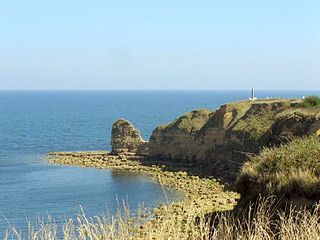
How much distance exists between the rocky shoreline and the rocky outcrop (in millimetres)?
1209

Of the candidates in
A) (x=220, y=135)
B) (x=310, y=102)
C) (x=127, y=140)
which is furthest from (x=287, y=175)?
(x=127, y=140)

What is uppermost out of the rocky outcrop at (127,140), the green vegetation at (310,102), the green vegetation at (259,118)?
the green vegetation at (310,102)

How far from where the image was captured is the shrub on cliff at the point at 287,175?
69.2ft

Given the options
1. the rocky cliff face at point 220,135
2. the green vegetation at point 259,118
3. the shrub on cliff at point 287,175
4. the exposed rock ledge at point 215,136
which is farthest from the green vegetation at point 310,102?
the shrub on cliff at point 287,175

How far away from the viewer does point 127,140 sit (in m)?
77.1

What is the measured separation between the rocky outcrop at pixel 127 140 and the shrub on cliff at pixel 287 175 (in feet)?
170

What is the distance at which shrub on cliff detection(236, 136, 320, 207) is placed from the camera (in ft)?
69.2

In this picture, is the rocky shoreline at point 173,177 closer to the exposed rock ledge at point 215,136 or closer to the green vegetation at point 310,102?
the exposed rock ledge at point 215,136

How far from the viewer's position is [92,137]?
4402 inches

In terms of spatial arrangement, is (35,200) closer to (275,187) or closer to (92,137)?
(275,187)

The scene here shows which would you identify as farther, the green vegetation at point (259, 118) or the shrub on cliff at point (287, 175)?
the green vegetation at point (259, 118)

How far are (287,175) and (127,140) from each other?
5591 centimetres

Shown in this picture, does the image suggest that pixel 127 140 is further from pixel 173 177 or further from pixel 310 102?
pixel 310 102

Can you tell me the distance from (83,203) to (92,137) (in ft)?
220
